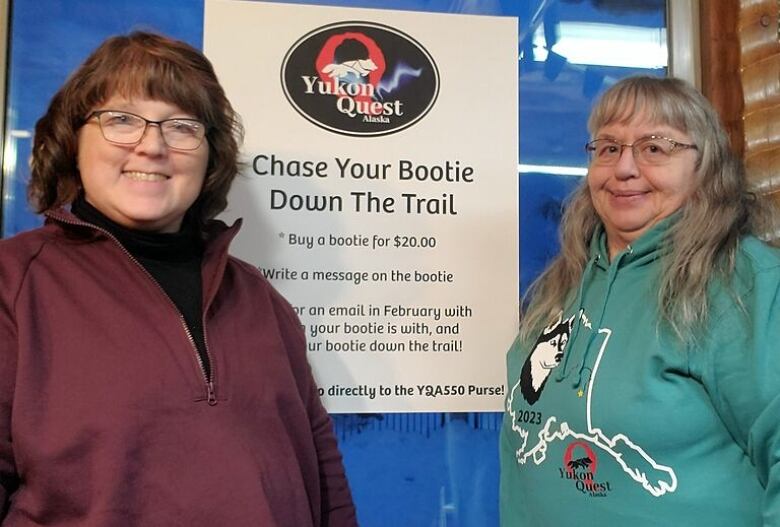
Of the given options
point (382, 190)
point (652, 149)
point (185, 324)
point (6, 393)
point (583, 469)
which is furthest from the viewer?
point (382, 190)

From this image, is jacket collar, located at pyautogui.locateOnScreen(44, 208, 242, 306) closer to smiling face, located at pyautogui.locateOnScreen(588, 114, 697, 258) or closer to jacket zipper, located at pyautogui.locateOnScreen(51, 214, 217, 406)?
jacket zipper, located at pyautogui.locateOnScreen(51, 214, 217, 406)

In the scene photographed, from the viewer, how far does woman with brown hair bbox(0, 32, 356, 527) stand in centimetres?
95

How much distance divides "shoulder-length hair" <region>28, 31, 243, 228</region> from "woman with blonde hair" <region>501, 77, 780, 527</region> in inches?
28.0

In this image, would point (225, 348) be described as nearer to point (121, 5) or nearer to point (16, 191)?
point (16, 191)

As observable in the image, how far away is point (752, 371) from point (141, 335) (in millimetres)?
851

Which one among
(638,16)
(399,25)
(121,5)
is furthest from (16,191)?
(638,16)

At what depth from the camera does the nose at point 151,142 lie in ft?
3.49

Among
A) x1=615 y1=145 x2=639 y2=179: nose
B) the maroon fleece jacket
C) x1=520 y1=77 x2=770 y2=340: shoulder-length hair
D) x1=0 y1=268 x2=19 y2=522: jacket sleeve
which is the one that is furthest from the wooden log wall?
x1=0 y1=268 x2=19 y2=522: jacket sleeve

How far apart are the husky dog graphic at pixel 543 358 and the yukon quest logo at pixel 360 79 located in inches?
23.7

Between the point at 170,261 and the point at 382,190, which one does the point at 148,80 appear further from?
the point at 382,190

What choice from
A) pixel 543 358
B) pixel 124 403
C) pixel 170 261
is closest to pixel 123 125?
pixel 170 261

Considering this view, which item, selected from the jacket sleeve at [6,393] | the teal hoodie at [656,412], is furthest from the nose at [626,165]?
the jacket sleeve at [6,393]

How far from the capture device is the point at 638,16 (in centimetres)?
182

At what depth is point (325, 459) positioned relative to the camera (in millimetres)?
1296
